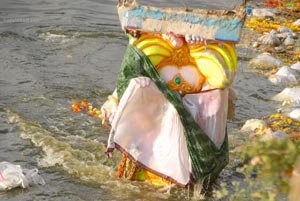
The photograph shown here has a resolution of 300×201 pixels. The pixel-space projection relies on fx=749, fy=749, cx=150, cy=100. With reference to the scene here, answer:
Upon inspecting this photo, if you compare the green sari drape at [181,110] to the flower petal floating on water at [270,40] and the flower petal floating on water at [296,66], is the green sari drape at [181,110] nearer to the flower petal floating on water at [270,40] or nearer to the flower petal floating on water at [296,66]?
the flower petal floating on water at [296,66]

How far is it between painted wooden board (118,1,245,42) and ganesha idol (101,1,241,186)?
0.20 ft

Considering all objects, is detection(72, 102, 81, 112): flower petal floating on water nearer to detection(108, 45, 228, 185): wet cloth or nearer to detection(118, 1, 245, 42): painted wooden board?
detection(108, 45, 228, 185): wet cloth

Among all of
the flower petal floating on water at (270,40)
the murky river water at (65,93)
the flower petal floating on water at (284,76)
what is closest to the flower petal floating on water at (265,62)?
the murky river water at (65,93)

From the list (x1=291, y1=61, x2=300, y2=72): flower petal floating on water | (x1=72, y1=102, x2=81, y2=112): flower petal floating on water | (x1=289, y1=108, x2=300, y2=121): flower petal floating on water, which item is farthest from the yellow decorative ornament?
(x1=291, y1=61, x2=300, y2=72): flower petal floating on water

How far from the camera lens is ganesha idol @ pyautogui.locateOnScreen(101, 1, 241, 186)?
5.79m

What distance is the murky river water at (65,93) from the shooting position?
6.33 meters

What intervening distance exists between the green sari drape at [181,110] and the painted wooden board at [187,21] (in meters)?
0.23

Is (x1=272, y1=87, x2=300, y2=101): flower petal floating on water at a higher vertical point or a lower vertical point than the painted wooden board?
lower

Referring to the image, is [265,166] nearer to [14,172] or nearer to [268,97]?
[14,172]

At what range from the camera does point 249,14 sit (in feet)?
44.5

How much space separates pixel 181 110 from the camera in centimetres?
578

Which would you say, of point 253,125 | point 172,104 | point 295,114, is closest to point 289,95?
point 295,114

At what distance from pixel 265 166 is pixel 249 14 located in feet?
35.0

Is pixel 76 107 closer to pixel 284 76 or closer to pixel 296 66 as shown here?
pixel 284 76
